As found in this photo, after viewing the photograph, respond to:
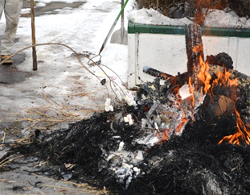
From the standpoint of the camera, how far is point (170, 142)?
163 inches

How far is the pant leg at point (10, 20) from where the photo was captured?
7340mm

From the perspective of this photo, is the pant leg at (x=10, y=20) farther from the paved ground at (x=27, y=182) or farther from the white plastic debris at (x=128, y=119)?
the white plastic debris at (x=128, y=119)

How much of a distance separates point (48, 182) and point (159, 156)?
3.45 feet

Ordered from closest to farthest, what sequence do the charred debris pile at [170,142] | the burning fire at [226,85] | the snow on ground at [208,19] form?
the charred debris pile at [170,142], the burning fire at [226,85], the snow on ground at [208,19]

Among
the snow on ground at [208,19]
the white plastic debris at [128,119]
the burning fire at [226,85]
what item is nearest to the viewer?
the burning fire at [226,85]

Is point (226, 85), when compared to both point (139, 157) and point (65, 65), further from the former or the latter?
point (65, 65)

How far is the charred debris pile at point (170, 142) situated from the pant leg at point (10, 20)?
3.48 meters

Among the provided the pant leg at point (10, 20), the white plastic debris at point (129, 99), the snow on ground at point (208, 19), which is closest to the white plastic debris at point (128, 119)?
the white plastic debris at point (129, 99)

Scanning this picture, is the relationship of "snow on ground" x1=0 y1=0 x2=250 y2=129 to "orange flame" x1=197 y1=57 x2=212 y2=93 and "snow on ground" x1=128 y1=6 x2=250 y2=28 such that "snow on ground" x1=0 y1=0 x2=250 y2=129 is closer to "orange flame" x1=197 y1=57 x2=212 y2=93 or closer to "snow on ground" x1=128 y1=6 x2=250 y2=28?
"snow on ground" x1=128 y1=6 x2=250 y2=28

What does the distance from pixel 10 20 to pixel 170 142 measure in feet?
15.0

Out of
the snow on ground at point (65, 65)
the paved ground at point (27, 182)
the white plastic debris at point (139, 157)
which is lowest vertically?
the snow on ground at point (65, 65)

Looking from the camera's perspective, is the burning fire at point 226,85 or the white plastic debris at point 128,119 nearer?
the burning fire at point 226,85

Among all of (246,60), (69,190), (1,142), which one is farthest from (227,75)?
(1,142)

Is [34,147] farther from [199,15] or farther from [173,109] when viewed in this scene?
[199,15]
